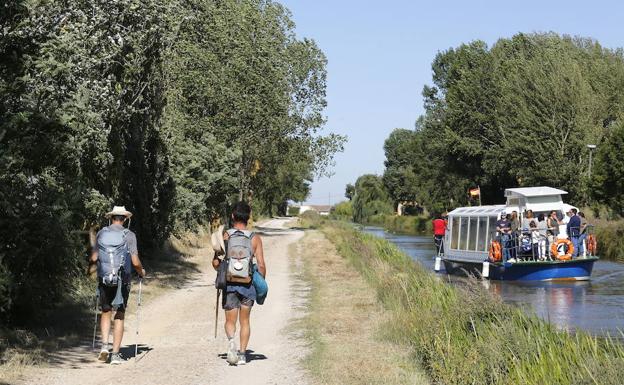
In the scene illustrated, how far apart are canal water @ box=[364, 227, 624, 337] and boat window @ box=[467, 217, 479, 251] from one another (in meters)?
3.90

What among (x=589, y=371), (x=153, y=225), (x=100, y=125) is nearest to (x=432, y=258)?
(x=153, y=225)

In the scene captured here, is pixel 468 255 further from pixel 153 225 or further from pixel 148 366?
pixel 148 366

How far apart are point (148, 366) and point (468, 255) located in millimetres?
25602

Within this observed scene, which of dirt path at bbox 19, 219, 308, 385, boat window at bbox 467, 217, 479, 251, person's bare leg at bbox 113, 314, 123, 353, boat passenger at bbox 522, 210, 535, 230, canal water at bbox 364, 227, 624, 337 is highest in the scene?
boat passenger at bbox 522, 210, 535, 230

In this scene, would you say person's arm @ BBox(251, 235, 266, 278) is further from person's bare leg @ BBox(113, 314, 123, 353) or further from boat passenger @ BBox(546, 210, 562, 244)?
boat passenger @ BBox(546, 210, 562, 244)

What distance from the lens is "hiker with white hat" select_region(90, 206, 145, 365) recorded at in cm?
1082

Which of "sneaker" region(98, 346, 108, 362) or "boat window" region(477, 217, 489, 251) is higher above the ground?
"boat window" region(477, 217, 489, 251)

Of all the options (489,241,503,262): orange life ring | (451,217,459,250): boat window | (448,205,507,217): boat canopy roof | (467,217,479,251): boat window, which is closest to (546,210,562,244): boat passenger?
(489,241,503,262): orange life ring

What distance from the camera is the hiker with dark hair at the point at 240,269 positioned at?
1046cm

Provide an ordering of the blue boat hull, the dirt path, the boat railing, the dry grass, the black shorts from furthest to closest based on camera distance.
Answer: the boat railing → the blue boat hull → the black shorts → the dirt path → the dry grass

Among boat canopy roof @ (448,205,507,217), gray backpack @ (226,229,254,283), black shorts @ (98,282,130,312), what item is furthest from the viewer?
boat canopy roof @ (448,205,507,217)

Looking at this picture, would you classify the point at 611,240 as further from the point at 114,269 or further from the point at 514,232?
the point at 114,269

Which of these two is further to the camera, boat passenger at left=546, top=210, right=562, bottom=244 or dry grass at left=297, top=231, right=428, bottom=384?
boat passenger at left=546, top=210, right=562, bottom=244

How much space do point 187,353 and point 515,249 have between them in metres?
21.2
